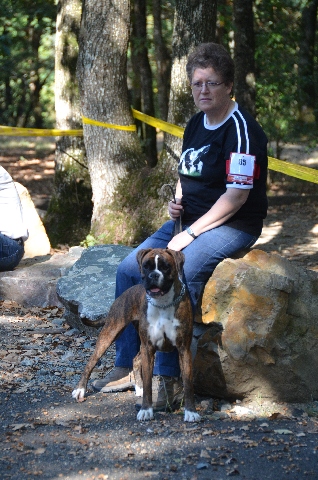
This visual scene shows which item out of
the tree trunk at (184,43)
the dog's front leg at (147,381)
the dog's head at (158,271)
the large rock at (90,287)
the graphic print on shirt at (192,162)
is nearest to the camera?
the dog's head at (158,271)

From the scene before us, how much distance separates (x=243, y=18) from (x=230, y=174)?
815 cm

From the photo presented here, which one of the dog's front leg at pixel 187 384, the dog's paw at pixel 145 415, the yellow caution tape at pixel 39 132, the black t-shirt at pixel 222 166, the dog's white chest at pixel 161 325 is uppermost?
the black t-shirt at pixel 222 166

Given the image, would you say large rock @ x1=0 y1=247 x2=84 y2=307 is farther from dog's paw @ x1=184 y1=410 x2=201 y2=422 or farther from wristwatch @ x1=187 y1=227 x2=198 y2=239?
dog's paw @ x1=184 y1=410 x2=201 y2=422

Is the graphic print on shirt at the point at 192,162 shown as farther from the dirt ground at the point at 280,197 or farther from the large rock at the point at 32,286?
the dirt ground at the point at 280,197

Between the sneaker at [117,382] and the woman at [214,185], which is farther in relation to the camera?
the sneaker at [117,382]

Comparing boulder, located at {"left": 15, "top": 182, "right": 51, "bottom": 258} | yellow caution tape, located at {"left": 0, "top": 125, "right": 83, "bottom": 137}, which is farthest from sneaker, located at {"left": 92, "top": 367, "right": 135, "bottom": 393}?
yellow caution tape, located at {"left": 0, "top": 125, "right": 83, "bottom": 137}

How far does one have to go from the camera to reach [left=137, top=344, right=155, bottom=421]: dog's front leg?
14.5ft

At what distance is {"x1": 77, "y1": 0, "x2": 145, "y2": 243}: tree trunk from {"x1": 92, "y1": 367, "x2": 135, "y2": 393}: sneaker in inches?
156


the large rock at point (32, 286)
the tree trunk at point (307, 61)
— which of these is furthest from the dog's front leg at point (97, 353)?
the tree trunk at point (307, 61)

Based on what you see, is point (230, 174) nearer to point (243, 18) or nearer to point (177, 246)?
point (177, 246)

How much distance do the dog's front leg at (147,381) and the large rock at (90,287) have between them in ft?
5.83

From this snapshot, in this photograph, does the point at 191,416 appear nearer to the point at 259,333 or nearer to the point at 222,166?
the point at 259,333

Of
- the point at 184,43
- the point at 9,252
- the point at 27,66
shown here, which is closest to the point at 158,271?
the point at 9,252

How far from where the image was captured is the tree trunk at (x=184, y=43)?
842cm
